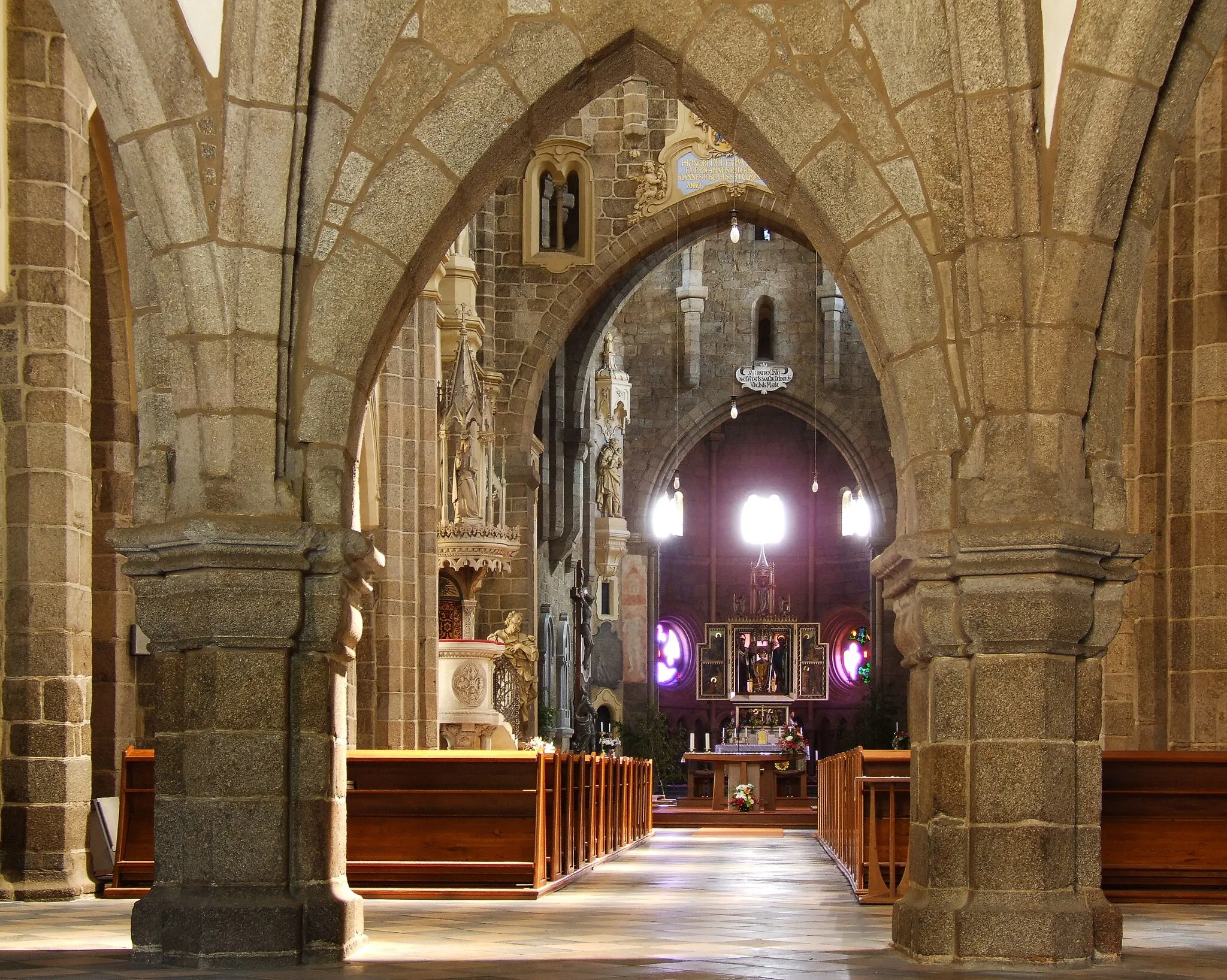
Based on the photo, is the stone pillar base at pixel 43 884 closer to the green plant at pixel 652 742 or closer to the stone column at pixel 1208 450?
the stone column at pixel 1208 450

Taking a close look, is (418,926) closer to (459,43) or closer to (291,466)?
(291,466)

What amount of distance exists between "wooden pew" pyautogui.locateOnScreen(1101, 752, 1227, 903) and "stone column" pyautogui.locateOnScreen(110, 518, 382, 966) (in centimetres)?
406

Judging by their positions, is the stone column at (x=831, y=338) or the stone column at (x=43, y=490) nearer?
the stone column at (x=43, y=490)

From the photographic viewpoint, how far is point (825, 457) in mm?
30516

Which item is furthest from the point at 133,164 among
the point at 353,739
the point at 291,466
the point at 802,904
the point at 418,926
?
the point at 353,739

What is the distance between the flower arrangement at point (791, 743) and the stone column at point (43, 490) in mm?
14285

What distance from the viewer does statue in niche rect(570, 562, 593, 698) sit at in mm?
23375

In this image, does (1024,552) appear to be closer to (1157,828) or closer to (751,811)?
(1157,828)

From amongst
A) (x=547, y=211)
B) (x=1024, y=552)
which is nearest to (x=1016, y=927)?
(x=1024, y=552)

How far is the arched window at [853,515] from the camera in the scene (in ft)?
98.0

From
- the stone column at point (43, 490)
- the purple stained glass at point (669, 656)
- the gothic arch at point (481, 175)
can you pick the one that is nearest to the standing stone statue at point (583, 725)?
the purple stained glass at point (669, 656)

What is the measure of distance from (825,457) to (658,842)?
52.6ft

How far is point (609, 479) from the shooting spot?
2450 cm

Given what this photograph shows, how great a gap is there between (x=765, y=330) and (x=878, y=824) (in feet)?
63.1
